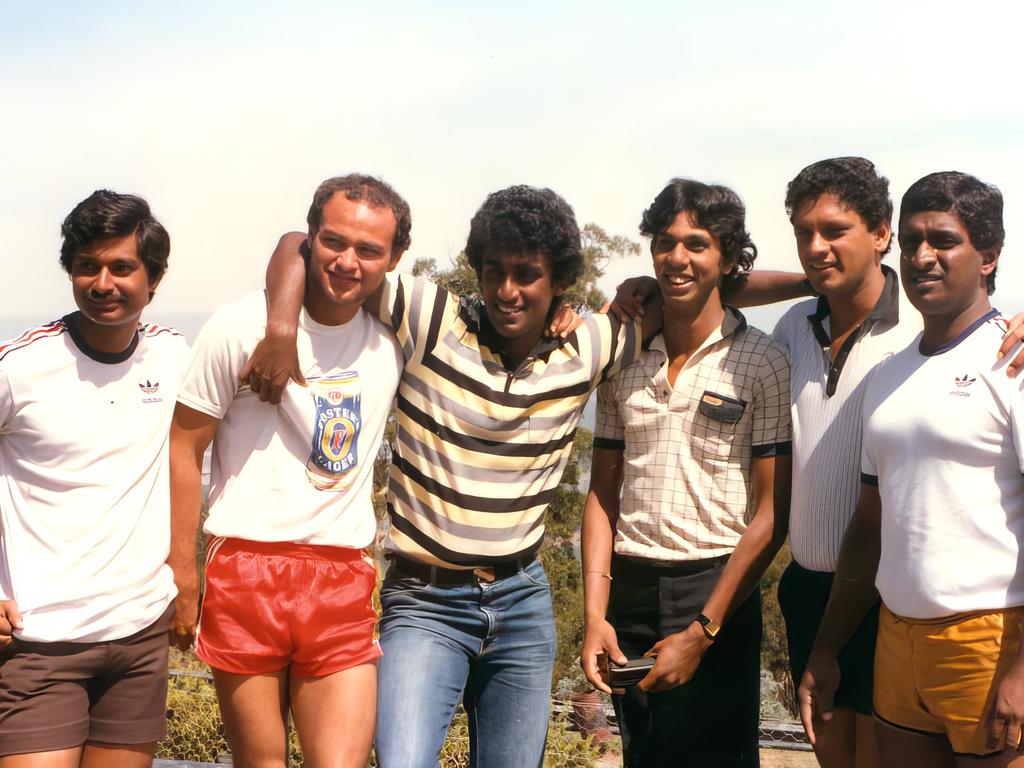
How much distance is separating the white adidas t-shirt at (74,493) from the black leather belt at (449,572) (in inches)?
28.1

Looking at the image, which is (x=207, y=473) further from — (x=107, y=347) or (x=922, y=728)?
(x=922, y=728)

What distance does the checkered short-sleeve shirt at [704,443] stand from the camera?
3605 mm

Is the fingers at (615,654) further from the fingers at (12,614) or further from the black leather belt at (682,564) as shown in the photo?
the fingers at (12,614)

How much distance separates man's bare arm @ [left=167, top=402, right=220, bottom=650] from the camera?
331 cm

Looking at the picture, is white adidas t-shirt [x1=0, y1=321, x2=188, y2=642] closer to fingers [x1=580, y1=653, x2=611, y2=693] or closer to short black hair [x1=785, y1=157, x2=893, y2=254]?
fingers [x1=580, y1=653, x2=611, y2=693]

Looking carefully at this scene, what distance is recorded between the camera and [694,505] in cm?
361

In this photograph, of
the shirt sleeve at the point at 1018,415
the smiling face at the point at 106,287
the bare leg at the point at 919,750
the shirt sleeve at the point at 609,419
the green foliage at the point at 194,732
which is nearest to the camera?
the shirt sleeve at the point at 1018,415

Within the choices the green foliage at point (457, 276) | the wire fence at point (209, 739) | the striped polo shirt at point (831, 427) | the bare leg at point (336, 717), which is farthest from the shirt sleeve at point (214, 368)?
the green foliage at point (457, 276)

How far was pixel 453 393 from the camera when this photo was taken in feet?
11.3

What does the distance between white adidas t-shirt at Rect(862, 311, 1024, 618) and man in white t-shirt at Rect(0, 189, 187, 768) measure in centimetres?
209

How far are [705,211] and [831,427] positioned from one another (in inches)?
30.1

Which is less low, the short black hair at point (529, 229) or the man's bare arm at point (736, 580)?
Result: the short black hair at point (529, 229)

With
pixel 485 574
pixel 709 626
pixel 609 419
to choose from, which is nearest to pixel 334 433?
pixel 485 574

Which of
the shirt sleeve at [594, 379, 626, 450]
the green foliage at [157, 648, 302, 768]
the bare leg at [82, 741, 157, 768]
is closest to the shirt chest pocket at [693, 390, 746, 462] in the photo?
the shirt sleeve at [594, 379, 626, 450]
